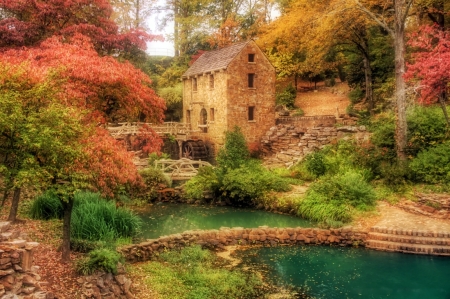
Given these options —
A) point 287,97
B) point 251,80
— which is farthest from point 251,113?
point 287,97

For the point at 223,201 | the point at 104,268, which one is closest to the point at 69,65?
the point at 104,268

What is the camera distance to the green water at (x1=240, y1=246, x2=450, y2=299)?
1056cm

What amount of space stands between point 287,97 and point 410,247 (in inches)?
835

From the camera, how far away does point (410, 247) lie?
1284 cm

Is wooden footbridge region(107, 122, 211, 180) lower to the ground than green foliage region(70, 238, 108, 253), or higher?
higher

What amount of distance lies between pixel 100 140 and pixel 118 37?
8190 mm

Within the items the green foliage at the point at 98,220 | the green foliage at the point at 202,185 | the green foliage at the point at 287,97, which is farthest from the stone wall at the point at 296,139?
the green foliage at the point at 98,220

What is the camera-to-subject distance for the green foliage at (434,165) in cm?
1584

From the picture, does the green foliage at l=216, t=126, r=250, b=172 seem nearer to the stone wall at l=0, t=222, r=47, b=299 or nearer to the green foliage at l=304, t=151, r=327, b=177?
the green foliage at l=304, t=151, r=327, b=177

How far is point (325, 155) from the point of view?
20797 mm

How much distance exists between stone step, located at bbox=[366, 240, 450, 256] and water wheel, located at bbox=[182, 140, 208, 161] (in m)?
16.1

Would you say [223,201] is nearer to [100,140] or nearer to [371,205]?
[371,205]

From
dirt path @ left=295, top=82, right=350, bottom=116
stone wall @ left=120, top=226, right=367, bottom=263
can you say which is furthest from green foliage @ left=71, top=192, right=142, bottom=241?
dirt path @ left=295, top=82, right=350, bottom=116

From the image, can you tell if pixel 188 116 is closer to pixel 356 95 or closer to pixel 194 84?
pixel 194 84
